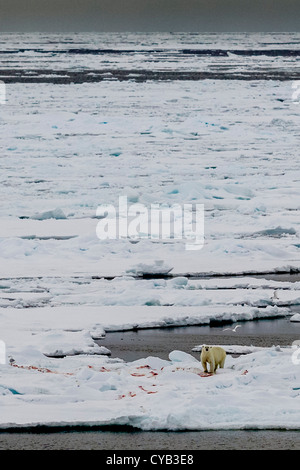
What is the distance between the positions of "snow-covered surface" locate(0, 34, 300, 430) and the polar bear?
8 centimetres

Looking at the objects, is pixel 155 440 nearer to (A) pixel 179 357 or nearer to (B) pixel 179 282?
(A) pixel 179 357

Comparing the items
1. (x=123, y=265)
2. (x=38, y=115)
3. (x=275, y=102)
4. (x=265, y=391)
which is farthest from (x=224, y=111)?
(x=265, y=391)

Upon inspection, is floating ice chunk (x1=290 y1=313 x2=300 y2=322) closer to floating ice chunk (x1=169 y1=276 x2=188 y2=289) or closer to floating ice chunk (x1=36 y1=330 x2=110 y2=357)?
floating ice chunk (x1=169 y1=276 x2=188 y2=289)

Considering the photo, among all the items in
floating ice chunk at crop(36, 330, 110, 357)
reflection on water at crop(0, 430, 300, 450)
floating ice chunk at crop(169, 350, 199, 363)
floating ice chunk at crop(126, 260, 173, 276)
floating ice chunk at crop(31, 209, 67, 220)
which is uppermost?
floating ice chunk at crop(31, 209, 67, 220)

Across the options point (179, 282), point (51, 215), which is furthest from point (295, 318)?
point (51, 215)

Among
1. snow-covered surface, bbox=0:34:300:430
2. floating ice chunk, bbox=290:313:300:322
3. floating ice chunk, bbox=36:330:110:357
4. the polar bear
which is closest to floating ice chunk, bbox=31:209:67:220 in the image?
snow-covered surface, bbox=0:34:300:430

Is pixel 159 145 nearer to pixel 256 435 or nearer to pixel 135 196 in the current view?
pixel 135 196

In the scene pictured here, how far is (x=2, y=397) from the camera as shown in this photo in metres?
5.77

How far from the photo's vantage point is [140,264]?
30.9 feet

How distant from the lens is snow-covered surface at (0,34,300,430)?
577cm

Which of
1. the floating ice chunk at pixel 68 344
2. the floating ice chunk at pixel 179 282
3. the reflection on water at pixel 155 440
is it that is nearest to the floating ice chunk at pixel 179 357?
the floating ice chunk at pixel 68 344

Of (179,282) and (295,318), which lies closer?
(295,318)

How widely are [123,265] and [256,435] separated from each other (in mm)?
4497

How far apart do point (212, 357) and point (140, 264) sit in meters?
3.25
